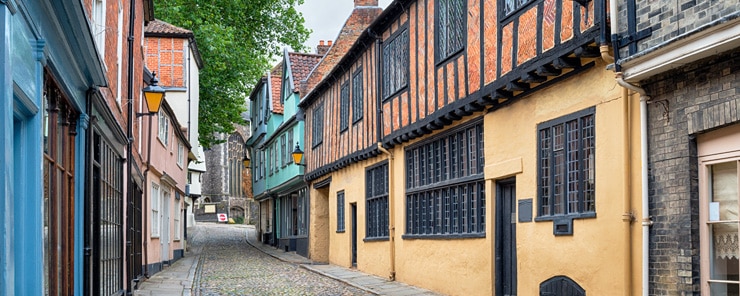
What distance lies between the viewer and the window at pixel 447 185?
13.3m

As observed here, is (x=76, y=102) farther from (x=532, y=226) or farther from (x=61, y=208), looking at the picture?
(x=532, y=226)

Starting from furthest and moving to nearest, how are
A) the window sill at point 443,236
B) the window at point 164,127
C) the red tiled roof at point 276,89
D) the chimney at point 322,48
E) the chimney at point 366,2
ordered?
the red tiled roof at point 276,89 → the chimney at point 322,48 → the chimney at point 366,2 → the window at point 164,127 → the window sill at point 443,236

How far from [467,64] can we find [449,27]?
114 centimetres

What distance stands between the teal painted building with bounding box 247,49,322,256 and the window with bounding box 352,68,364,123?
6.19m

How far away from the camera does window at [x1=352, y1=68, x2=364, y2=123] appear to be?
20281 millimetres

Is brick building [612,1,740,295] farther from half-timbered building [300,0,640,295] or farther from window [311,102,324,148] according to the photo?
window [311,102,324,148]

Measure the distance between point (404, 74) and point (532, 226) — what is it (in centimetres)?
598

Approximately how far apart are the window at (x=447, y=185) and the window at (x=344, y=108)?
543cm

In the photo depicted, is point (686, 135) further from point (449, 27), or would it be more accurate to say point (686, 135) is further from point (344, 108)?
point (344, 108)

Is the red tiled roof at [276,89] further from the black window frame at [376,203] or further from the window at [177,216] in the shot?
the black window frame at [376,203]

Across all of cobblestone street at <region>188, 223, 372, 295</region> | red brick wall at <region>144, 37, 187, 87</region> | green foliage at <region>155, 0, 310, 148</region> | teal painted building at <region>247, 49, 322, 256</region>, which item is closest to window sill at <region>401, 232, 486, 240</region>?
cobblestone street at <region>188, 223, 372, 295</region>

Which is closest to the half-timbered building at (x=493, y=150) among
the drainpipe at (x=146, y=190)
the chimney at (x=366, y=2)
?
the drainpipe at (x=146, y=190)

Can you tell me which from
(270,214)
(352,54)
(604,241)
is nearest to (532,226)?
(604,241)

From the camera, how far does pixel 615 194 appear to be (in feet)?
28.8
